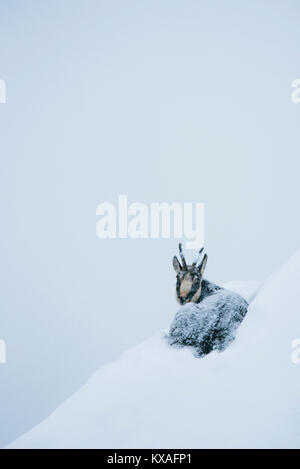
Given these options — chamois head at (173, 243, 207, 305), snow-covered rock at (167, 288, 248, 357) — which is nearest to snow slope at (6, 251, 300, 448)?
snow-covered rock at (167, 288, 248, 357)

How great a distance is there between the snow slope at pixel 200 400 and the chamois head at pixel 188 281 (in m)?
1.42

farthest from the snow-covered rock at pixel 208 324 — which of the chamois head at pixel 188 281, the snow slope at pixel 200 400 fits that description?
the chamois head at pixel 188 281

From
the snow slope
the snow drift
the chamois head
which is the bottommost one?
the snow slope

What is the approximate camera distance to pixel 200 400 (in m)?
5.63

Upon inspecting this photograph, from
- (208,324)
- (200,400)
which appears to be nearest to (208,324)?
(208,324)

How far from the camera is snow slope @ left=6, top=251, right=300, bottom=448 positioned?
16.3 feet

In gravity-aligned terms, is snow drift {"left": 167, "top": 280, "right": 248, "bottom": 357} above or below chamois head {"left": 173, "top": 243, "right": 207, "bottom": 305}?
below

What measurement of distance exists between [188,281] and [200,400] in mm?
3336

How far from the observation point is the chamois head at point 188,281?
8375mm

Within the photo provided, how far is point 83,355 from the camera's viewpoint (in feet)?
239

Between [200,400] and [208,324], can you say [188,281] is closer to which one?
[208,324]

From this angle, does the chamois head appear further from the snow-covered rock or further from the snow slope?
the snow slope

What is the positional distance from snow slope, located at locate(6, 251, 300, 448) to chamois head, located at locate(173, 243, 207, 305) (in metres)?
1.42

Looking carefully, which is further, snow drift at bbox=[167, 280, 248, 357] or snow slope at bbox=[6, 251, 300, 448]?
snow drift at bbox=[167, 280, 248, 357]
